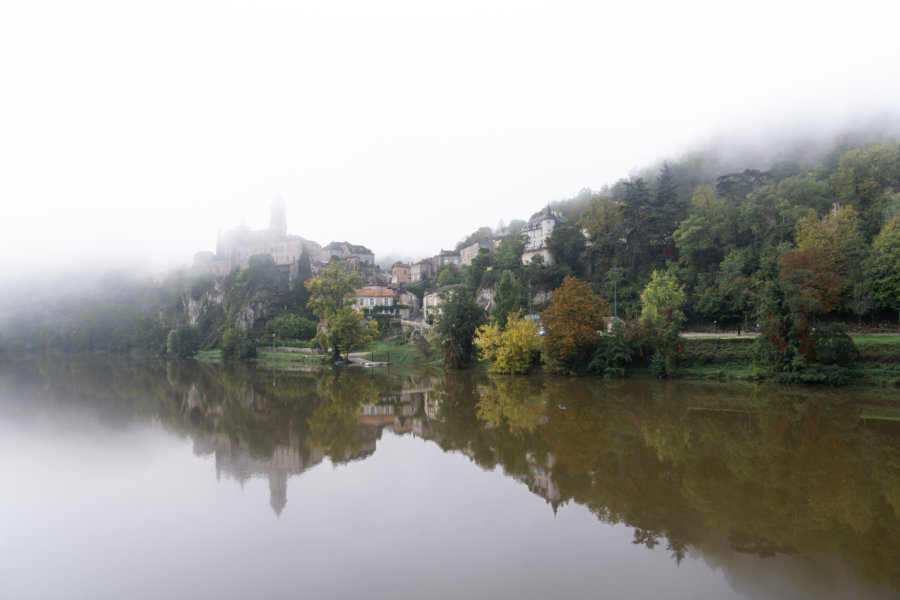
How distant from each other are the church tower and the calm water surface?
351 ft

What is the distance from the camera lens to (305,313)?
77.9 metres

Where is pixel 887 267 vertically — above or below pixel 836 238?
below

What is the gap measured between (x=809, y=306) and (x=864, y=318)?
11281 mm

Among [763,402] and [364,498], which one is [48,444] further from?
[763,402]

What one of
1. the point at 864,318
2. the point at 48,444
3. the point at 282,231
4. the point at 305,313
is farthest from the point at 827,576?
the point at 282,231

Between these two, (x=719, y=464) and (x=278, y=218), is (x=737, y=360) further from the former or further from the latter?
(x=278, y=218)

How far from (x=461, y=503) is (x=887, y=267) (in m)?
35.3

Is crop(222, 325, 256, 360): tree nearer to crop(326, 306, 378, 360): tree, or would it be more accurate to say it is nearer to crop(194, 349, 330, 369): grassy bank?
crop(194, 349, 330, 369): grassy bank

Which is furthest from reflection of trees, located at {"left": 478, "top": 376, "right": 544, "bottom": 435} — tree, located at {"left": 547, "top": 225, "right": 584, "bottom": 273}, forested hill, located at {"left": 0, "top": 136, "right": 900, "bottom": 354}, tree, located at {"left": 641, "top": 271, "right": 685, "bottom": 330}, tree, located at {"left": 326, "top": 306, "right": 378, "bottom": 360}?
tree, located at {"left": 547, "top": 225, "right": 584, "bottom": 273}

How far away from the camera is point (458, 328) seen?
4116 centimetres

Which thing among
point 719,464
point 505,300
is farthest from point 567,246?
point 719,464

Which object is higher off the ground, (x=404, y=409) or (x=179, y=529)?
(x=179, y=529)

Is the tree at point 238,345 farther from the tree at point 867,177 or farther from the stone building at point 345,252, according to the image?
the tree at point 867,177

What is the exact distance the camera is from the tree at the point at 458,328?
41062 millimetres
